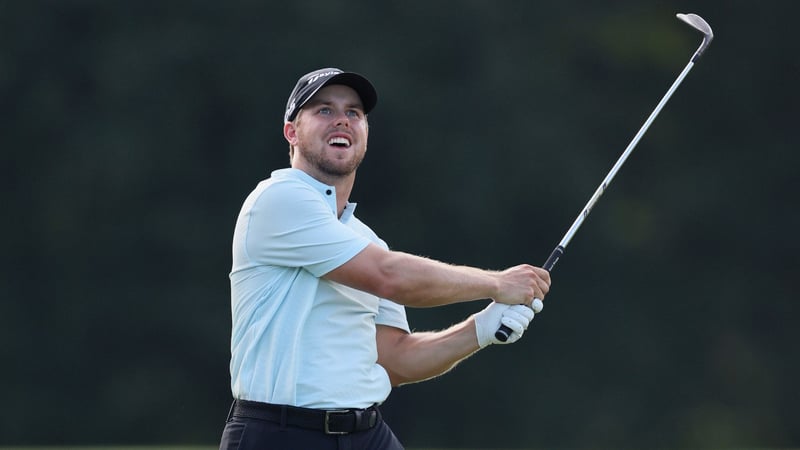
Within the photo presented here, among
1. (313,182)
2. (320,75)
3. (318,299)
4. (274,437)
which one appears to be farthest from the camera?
(320,75)

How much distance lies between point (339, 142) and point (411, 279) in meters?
0.48

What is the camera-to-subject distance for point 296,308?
148 inches

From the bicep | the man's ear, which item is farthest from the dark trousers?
the man's ear

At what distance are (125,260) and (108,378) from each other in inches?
46.0

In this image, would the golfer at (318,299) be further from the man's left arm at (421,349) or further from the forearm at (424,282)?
the man's left arm at (421,349)

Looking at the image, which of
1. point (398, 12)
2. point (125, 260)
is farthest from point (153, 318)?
point (398, 12)

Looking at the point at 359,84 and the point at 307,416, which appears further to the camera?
the point at 359,84

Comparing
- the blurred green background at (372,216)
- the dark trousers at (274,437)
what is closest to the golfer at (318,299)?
the dark trousers at (274,437)

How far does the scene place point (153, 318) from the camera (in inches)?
567

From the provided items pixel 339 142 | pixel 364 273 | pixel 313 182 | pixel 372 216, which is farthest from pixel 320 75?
pixel 372 216

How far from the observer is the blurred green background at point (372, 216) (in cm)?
1434

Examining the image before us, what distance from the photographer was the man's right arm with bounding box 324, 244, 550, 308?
379 cm

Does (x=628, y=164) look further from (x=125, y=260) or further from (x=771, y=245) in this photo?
(x=125, y=260)

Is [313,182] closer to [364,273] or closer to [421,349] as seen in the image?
[364,273]
